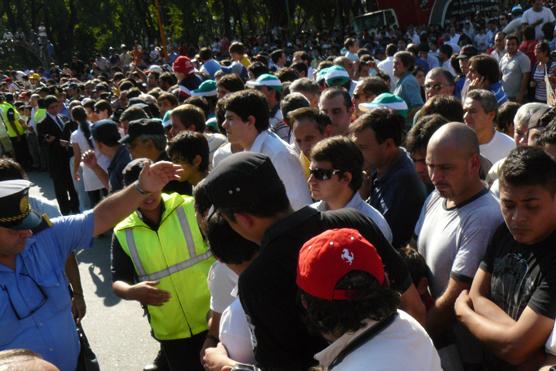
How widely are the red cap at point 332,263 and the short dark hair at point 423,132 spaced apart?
6.83 feet

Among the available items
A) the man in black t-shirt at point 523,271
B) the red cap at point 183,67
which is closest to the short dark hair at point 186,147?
the man in black t-shirt at point 523,271

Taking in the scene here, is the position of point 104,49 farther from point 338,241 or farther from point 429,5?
point 338,241

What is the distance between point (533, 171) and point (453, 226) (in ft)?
2.14

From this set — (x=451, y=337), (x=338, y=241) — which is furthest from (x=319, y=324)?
(x=451, y=337)

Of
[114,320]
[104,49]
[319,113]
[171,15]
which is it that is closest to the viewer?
[319,113]

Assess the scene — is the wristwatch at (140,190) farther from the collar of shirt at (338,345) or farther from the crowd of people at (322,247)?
the collar of shirt at (338,345)

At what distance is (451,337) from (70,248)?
2.02 metres

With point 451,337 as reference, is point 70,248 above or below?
Result: above

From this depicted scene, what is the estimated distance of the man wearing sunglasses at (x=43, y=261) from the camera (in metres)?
2.97

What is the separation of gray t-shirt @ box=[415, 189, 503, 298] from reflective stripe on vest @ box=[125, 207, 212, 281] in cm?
139

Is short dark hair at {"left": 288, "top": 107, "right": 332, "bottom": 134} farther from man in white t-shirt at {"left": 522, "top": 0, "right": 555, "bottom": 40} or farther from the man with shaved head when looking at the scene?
man in white t-shirt at {"left": 522, "top": 0, "right": 555, "bottom": 40}

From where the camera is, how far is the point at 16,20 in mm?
44875

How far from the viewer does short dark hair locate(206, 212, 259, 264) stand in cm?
266

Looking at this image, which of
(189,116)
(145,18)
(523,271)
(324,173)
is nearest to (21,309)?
(324,173)
